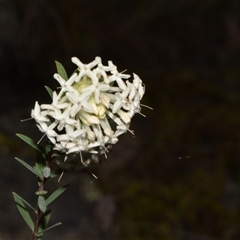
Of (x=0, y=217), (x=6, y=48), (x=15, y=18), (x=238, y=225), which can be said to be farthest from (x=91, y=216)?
(x=15, y=18)

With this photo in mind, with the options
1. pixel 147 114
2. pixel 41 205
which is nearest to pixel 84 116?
pixel 41 205

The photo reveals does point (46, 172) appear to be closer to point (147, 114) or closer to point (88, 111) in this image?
point (88, 111)

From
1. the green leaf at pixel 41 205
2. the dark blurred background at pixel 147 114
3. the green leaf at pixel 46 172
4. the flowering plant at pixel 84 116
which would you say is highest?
the flowering plant at pixel 84 116

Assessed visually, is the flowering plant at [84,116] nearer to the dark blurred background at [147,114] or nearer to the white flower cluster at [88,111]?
the white flower cluster at [88,111]

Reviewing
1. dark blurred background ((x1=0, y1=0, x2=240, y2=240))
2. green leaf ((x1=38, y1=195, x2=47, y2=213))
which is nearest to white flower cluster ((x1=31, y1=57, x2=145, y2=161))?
green leaf ((x1=38, y1=195, x2=47, y2=213))

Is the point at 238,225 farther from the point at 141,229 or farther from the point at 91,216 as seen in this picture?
the point at 91,216

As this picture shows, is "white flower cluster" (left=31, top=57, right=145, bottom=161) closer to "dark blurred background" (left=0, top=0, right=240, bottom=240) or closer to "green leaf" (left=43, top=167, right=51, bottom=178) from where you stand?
"green leaf" (left=43, top=167, right=51, bottom=178)

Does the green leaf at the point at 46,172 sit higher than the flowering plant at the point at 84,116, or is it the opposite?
the flowering plant at the point at 84,116

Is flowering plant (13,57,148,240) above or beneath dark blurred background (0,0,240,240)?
above

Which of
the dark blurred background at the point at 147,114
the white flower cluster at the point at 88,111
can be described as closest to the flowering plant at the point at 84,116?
the white flower cluster at the point at 88,111
